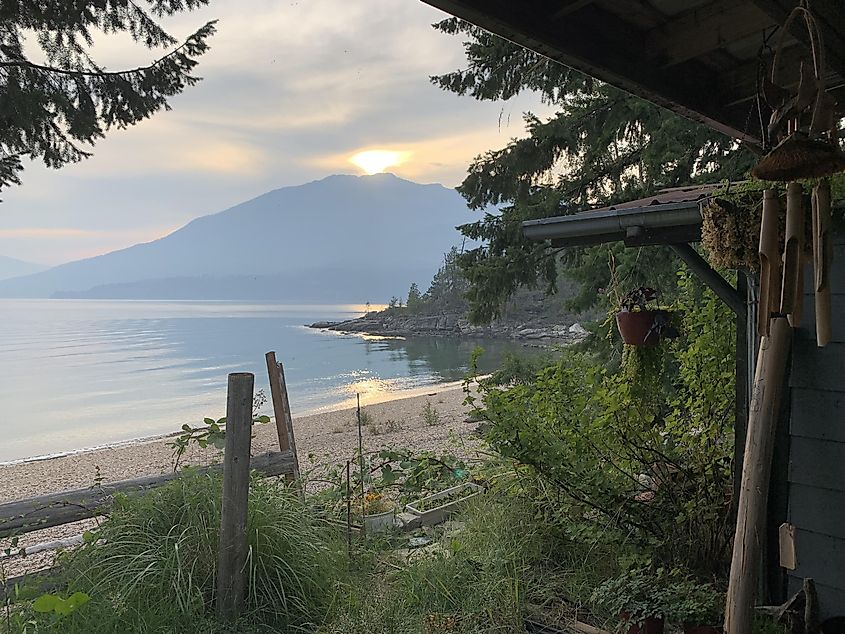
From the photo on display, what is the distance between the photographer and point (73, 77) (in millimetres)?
4191

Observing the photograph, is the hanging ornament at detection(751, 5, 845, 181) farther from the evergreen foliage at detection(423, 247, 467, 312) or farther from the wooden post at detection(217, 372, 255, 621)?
the evergreen foliage at detection(423, 247, 467, 312)

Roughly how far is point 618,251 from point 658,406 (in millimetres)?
3227

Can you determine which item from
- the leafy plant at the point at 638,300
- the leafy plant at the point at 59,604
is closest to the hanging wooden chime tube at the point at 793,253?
the leafy plant at the point at 638,300

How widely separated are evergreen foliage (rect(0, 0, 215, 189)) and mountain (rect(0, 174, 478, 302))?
304ft

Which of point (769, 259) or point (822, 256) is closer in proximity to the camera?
point (822, 256)

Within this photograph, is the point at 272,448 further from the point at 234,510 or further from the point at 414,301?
the point at 414,301

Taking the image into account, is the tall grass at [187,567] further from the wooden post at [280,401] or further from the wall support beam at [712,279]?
the wall support beam at [712,279]

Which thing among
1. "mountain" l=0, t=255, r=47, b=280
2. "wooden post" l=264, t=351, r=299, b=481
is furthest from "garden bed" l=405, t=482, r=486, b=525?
"mountain" l=0, t=255, r=47, b=280

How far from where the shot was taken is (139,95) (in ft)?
14.8

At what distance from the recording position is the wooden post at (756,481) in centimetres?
158

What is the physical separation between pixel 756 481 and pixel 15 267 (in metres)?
223

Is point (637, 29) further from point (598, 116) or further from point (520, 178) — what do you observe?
point (520, 178)

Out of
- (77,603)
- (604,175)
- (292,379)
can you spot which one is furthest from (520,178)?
(292,379)

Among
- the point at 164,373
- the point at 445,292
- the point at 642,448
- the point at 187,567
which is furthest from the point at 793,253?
the point at 445,292
